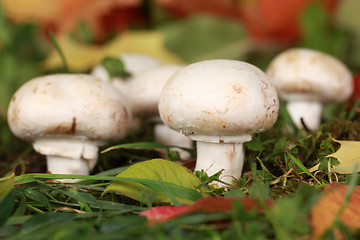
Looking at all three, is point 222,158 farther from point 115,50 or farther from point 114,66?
point 115,50

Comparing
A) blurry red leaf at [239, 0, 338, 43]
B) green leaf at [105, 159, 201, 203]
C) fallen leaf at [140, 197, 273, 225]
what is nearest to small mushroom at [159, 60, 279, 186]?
green leaf at [105, 159, 201, 203]

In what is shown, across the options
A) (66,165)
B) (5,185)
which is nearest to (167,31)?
(66,165)

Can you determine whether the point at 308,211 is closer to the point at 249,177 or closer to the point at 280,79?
the point at 249,177

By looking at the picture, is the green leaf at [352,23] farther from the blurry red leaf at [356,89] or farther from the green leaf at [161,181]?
the green leaf at [161,181]

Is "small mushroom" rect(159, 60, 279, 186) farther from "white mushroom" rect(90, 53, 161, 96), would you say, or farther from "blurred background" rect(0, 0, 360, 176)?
"blurred background" rect(0, 0, 360, 176)

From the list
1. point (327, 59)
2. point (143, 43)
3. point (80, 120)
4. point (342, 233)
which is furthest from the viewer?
point (143, 43)

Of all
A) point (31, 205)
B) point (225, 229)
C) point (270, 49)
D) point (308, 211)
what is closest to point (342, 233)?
point (308, 211)

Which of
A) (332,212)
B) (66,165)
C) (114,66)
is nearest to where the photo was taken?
(332,212)

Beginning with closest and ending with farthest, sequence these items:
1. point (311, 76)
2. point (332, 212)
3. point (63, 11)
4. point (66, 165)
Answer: point (332, 212), point (66, 165), point (311, 76), point (63, 11)
